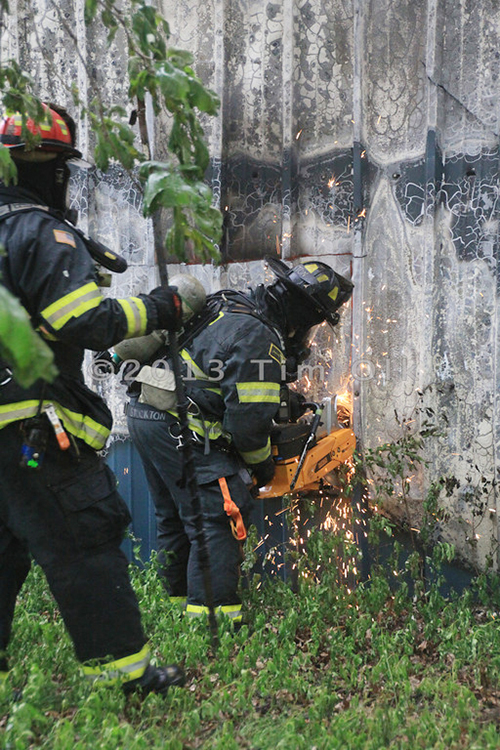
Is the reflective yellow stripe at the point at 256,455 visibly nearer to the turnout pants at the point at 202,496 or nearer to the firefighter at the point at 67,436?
the turnout pants at the point at 202,496

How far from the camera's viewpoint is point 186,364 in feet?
14.5

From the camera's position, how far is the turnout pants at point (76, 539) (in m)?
3.03

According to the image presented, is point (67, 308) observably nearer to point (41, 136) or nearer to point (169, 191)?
point (169, 191)

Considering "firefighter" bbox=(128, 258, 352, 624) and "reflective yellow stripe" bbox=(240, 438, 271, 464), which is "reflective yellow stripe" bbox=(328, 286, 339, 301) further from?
"reflective yellow stripe" bbox=(240, 438, 271, 464)

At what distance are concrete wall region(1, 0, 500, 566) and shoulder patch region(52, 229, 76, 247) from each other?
5.43 feet

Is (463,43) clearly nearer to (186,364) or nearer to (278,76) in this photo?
(278,76)

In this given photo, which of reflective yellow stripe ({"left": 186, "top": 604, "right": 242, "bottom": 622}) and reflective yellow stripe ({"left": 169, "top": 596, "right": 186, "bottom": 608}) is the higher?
reflective yellow stripe ({"left": 186, "top": 604, "right": 242, "bottom": 622})

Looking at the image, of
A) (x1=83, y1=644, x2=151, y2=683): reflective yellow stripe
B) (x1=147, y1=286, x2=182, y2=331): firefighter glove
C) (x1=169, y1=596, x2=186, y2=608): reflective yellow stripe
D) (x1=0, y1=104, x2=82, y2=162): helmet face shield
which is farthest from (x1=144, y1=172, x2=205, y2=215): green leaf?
(x1=169, y1=596, x2=186, y2=608): reflective yellow stripe

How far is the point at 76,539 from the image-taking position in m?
3.04

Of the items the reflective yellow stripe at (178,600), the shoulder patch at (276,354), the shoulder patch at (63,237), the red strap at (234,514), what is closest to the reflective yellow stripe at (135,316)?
the shoulder patch at (63,237)

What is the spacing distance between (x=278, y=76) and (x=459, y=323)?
2139 mm

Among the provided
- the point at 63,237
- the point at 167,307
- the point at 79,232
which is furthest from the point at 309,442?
the point at 63,237

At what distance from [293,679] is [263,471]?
1384mm

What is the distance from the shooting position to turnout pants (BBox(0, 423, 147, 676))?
3029mm
